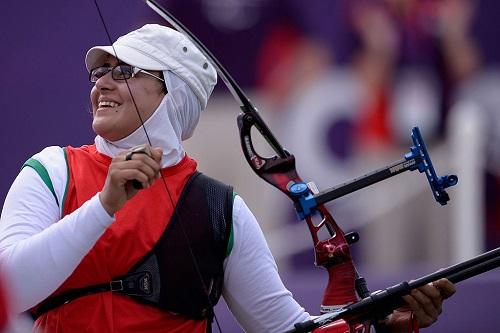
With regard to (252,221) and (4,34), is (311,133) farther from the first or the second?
(252,221)

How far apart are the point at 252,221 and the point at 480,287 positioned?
265cm

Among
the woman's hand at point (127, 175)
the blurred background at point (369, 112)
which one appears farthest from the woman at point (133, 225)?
the blurred background at point (369, 112)

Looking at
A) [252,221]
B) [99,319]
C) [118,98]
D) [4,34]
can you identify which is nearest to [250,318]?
[252,221]

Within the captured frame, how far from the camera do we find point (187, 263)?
2521 mm

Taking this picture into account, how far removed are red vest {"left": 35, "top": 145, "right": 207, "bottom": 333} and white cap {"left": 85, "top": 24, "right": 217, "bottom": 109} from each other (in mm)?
214

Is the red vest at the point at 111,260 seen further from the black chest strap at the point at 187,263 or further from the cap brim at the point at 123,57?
the cap brim at the point at 123,57

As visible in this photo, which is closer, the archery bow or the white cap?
the archery bow

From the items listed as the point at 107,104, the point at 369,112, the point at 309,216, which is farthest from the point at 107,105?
the point at 369,112

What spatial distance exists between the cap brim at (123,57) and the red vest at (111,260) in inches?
8.0

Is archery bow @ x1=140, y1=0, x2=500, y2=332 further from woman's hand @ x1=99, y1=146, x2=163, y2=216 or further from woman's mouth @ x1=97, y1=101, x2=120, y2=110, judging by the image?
woman's hand @ x1=99, y1=146, x2=163, y2=216

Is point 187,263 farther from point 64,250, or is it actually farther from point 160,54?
point 160,54

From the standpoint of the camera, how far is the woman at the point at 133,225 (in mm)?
2275

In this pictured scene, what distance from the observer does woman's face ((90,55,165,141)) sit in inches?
100

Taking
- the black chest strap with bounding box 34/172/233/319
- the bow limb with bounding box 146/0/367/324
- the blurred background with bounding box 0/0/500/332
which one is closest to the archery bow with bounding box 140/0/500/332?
the bow limb with bounding box 146/0/367/324
